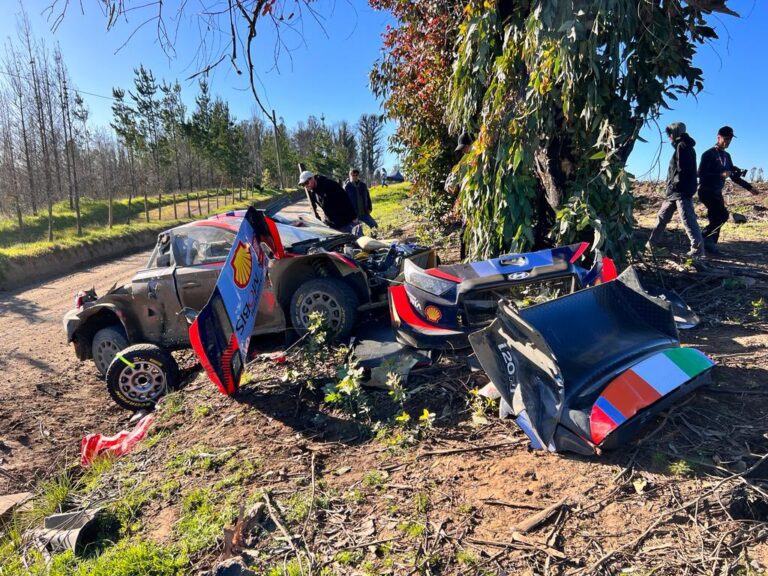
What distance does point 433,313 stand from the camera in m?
4.04

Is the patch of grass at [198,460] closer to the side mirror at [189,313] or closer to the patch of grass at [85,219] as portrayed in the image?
the side mirror at [189,313]

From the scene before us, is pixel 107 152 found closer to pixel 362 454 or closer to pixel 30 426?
pixel 30 426

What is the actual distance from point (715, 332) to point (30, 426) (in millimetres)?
7093

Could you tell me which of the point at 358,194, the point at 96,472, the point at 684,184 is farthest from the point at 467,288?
the point at 358,194

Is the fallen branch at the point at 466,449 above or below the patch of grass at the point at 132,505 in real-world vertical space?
above

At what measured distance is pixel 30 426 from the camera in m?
5.07

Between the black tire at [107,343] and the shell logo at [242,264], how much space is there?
2210 mm

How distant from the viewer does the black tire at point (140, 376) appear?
16.2ft

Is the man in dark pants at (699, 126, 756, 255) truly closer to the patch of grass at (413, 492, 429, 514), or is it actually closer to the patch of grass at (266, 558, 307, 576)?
the patch of grass at (413, 492, 429, 514)

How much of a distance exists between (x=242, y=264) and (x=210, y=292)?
118 cm

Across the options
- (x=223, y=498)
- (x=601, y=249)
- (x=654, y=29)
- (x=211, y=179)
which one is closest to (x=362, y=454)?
(x=223, y=498)

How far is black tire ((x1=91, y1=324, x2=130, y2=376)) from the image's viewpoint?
18.2 ft

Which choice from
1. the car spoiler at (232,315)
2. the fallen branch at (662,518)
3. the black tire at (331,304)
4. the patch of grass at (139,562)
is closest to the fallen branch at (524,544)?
the fallen branch at (662,518)

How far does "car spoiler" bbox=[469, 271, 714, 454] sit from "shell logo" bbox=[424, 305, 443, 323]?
93cm
